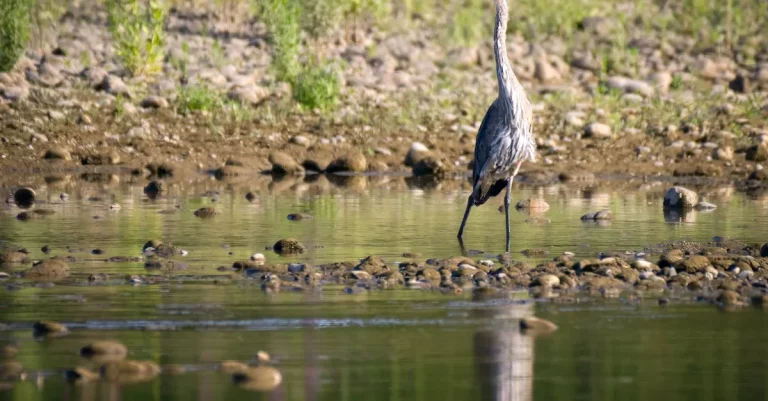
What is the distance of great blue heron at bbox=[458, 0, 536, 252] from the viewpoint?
11484mm

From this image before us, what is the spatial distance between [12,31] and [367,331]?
14.7 metres

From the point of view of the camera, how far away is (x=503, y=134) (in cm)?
1150

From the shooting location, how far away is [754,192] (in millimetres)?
16594

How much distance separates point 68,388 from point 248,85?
16.1 metres

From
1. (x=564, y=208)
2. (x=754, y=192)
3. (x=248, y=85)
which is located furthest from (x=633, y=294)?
(x=248, y=85)

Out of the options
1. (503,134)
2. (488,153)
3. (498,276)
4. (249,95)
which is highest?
(249,95)

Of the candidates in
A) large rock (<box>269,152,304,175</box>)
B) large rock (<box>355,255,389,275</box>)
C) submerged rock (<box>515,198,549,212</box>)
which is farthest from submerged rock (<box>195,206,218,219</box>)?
large rock (<box>269,152,304,175</box>)

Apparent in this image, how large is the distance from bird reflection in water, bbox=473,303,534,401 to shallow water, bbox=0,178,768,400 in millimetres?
14

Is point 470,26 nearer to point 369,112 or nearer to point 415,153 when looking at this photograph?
point 369,112

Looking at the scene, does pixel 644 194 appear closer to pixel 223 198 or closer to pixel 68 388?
pixel 223 198

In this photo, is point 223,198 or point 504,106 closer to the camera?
point 504,106

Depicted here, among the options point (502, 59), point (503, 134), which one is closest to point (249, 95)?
point (502, 59)

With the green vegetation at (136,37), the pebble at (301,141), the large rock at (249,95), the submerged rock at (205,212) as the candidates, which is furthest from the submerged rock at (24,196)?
the green vegetation at (136,37)

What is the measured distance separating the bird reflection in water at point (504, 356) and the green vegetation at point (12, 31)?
1432 cm
